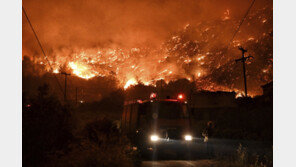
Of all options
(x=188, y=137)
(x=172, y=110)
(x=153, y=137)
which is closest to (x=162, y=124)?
(x=153, y=137)

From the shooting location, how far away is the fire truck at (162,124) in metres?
11.9

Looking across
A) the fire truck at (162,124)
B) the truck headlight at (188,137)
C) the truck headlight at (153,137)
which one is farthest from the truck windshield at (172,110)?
the truck headlight at (153,137)

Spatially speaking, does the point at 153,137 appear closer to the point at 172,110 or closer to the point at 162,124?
the point at 162,124

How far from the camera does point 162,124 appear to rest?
1216cm

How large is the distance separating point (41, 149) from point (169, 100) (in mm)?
6105

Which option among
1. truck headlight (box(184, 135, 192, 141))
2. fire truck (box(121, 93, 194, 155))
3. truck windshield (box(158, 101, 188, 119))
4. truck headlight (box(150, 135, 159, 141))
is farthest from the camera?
truck windshield (box(158, 101, 188, 119))

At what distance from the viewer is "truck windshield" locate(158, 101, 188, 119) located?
12.5 m

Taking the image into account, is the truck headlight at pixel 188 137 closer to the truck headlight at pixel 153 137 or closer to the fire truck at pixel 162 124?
the fire truck at pixel 162 124

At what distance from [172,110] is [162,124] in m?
0.88

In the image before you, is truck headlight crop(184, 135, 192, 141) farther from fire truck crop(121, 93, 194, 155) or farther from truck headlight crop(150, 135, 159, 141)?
truck headlight crop(150, 135, 159, 141)

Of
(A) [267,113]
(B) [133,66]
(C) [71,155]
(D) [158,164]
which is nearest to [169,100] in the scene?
(D) [158,164]

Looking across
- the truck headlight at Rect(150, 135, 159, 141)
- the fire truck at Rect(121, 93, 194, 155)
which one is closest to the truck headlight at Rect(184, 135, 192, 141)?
the fire truck at Rect(121, 93, 194, 155)

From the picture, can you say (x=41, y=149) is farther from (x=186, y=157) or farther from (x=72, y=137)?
(x=186, y=157)

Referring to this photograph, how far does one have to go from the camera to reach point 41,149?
8.45 meters
